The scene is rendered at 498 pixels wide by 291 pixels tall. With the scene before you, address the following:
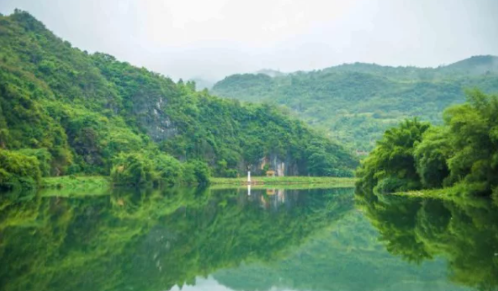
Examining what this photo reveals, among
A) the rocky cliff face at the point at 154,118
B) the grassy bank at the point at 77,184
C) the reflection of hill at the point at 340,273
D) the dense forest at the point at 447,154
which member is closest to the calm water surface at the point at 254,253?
the reflection of hill at the point at 340,273

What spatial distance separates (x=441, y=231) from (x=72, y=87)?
10943 cm

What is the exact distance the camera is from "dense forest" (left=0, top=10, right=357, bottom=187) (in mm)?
83250

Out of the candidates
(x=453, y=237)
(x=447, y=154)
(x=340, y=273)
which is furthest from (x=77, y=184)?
(x=340, y=273)

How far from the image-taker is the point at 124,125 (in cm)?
12000

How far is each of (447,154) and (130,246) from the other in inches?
1085

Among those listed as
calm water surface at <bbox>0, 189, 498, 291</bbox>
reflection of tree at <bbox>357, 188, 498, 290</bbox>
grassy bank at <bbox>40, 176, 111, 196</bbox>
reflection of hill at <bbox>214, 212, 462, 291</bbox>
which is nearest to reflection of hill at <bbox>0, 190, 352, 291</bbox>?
calm water surface at <bbox>0, 189, 498, 291</bbox>

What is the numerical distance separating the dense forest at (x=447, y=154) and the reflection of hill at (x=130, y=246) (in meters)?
9.39

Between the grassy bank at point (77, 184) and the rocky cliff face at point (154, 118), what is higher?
the rocky cliff face at point (154, 118)

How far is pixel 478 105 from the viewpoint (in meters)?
33.3

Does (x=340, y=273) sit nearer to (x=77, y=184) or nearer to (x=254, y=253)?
(x=254, y=253)

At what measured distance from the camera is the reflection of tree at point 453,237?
11.2 meters

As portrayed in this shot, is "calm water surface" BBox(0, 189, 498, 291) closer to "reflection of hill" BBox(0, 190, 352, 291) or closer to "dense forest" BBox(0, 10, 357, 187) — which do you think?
"reflection of hill" BBox(0, 190, 352, 291)

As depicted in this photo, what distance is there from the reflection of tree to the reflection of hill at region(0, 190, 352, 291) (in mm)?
3071

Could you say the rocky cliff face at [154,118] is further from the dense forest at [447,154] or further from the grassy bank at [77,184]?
the dense forest at [447,154]
